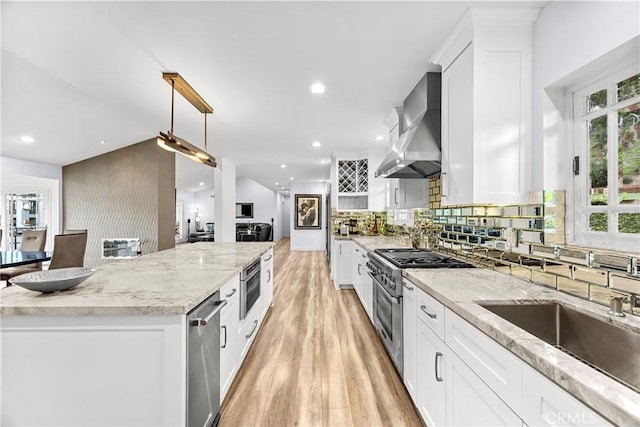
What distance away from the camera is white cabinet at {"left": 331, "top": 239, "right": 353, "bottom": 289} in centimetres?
484

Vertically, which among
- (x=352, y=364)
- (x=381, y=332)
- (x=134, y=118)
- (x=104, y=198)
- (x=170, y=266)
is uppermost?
(x=134, y=118)

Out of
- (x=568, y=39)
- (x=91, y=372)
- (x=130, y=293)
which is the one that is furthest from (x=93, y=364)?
(x=568, y=39)

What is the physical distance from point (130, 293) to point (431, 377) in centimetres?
164

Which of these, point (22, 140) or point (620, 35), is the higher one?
point (22, 140)

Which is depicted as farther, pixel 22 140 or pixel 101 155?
pixel 101 155

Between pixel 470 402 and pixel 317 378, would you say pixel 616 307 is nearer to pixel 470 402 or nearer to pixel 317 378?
pixel 470 402

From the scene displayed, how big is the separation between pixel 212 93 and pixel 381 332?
2909 millimetres

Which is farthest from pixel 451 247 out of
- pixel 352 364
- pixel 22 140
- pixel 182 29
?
pixel 22 140

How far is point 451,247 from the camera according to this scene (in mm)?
2561

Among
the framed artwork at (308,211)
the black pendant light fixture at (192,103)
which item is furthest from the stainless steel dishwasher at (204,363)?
the framed artwork at (308,211)

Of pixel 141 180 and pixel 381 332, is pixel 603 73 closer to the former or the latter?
pixel 381 332

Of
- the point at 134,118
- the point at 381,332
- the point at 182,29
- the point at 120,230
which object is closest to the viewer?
the point at 182,29

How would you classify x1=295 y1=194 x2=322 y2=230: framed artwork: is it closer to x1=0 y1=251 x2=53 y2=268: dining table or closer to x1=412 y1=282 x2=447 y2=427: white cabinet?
x1=0 y1=251 x2=53 y2=268: dining table

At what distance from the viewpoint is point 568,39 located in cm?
144
